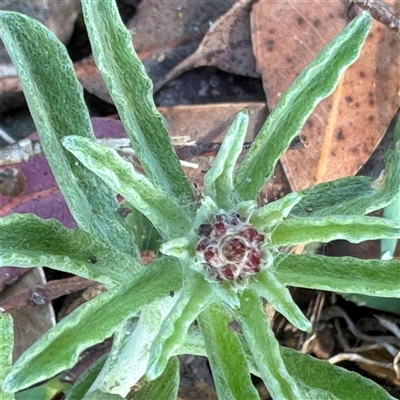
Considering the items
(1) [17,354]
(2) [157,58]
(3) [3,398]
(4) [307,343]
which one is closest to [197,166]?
(2) [157,58]

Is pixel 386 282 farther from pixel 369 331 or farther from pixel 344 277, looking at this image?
pixel 369 331

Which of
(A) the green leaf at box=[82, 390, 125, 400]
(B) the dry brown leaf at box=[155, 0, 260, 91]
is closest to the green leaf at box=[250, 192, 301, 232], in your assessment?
(A) the green leaf at box=[82, 390, 125, 400]

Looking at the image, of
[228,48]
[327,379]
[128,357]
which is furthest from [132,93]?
[228,48]

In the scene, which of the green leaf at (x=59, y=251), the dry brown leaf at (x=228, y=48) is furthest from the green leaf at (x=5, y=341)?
the dry brown leaf at (x=228, y=48)

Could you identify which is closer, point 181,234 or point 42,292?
point 181,234

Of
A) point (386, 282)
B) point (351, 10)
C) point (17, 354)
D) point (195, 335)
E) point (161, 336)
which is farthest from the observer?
point (351, 10)

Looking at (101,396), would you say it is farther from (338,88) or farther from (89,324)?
(338,88)
